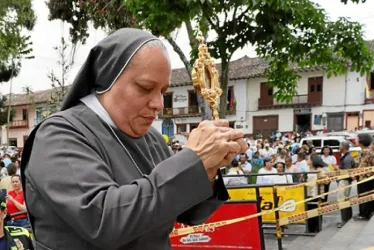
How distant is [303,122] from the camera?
33000 millimetres

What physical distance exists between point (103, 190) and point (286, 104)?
2964 centimetres

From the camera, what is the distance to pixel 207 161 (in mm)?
1054

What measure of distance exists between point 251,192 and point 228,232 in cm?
100

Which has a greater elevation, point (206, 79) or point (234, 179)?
point (206, 79)

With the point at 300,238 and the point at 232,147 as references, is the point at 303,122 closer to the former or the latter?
the point at 300,238

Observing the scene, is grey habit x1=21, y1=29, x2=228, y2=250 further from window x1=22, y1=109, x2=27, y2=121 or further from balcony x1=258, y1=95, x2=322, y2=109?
window x1=22, y1=109, x2=27, y2=121

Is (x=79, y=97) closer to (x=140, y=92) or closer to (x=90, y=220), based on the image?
(x=140, y=92)

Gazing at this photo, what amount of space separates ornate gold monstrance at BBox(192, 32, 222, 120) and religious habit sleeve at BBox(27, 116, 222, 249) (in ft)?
1.38

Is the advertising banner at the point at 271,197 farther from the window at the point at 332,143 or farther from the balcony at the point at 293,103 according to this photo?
the balcony at the point at 293,103

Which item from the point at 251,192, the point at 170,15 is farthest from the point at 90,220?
the point at 251,192

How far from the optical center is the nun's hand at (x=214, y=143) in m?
1.05

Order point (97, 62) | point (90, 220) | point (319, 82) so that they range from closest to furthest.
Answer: point (90, 220) → point (97, 62) → point (319, 82)

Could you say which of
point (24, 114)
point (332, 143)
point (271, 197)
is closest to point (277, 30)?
point (271, 197)

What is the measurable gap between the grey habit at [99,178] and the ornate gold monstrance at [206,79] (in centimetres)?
29
